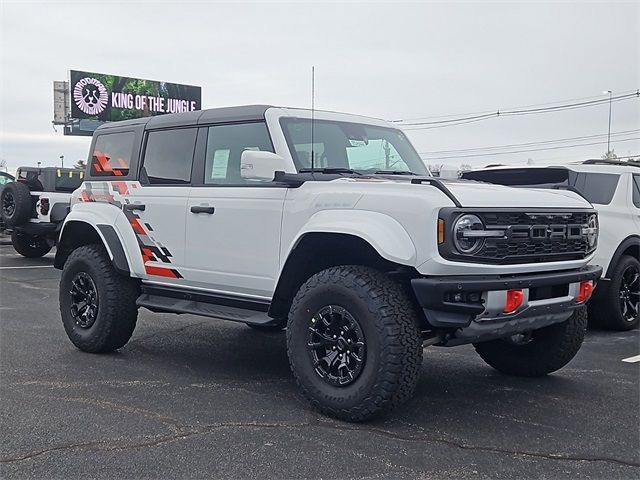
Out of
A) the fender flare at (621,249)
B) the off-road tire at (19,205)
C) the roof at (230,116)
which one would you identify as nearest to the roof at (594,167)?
the fender flare at (621,249)

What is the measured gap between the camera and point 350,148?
5371 mm

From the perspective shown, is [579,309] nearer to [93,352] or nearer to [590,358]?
[590,358]

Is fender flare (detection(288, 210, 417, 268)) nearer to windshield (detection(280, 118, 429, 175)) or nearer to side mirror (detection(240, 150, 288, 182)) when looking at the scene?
side mirror (detection(240, 150, 288, 182))

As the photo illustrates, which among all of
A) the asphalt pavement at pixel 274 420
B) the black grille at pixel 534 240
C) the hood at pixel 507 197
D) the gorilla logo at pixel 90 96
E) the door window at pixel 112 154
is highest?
the gorilla logo at pixel 90 96

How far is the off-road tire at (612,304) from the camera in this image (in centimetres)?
710

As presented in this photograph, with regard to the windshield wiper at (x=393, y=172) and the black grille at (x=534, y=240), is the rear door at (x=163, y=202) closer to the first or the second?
the windshield wiper at (x=393, y=172)

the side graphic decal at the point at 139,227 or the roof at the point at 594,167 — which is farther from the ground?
the roof at the point at 594,167

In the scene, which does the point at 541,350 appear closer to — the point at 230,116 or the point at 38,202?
the point at 230,116

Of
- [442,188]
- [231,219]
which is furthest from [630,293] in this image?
[231,219]

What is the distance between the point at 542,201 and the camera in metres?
4.45

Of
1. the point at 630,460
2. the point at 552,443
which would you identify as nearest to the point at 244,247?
the point at 552,443

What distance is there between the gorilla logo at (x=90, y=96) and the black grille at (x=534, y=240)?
34669 mm

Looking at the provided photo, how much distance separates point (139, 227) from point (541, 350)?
130 inches

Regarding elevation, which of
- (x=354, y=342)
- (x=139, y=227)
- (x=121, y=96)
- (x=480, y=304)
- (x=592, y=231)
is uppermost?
(x=121, y=96)
